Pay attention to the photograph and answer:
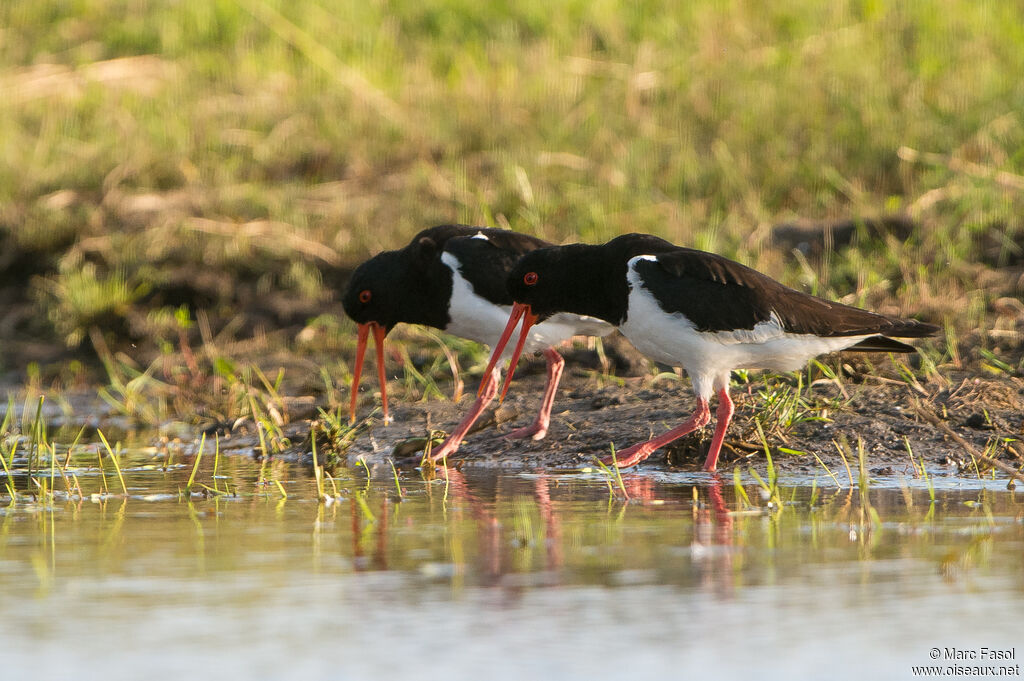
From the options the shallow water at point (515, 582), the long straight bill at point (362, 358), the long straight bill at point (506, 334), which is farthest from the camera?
the long straight bill at point (362, 358)

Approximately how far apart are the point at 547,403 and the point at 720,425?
1.14 metres

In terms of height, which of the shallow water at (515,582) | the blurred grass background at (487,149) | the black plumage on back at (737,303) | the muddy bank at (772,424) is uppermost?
the blurred grass background at (487,149)

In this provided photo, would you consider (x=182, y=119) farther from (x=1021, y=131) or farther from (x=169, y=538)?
(x=169, y=538)

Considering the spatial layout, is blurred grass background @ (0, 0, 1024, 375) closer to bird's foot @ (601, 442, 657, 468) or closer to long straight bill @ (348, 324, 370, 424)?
long straight bill @ (348, 324, 370, 424)

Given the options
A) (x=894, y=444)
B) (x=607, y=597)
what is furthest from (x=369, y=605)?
(x=894, y=444)

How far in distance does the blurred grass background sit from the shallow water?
9.30 ft

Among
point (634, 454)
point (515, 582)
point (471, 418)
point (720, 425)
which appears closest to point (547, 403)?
→ point (471, 418)

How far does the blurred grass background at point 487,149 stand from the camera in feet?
29.2

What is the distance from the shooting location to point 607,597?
3578mm

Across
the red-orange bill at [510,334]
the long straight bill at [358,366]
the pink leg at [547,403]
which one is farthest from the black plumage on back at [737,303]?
the long straight bill at [358,366]

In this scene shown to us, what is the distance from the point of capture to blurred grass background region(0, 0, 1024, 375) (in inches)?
350

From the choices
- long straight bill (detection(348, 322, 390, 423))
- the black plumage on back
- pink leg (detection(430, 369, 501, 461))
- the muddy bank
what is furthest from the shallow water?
long straight bill (detection(348, 322, 390, 423))

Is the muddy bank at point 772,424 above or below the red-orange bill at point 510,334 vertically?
below

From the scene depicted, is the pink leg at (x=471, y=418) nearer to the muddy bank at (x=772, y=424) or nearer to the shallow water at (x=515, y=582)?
the muddy bank at (x=772, y=424)
